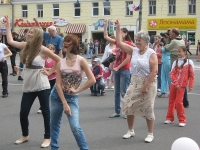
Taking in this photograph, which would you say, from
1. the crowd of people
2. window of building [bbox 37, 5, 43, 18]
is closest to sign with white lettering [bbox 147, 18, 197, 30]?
window of building [bbox 37, 5, 43, 18]

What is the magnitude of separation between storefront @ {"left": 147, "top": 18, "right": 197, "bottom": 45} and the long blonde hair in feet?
108

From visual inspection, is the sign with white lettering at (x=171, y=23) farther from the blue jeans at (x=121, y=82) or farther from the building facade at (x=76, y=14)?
the blue jeans at (x=121, y=82)

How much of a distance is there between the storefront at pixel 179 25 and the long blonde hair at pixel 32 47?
32.8 m

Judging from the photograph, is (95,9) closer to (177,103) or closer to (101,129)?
(177,103)

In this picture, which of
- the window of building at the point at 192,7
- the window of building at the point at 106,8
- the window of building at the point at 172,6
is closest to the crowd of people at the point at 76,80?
the window of building at the point at 192,7

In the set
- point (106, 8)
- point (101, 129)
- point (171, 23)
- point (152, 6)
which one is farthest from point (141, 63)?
point (106, 8)

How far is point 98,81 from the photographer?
11195mm

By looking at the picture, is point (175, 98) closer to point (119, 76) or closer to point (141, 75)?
point (119, 76)

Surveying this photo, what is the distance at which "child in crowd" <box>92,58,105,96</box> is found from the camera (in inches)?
438

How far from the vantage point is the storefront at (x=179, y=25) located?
37594mm

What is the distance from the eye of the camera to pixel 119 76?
7680 millimetres

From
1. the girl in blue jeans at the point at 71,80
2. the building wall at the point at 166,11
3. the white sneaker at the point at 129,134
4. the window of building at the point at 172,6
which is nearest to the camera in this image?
the girl in blue jeans at the point at 71,80

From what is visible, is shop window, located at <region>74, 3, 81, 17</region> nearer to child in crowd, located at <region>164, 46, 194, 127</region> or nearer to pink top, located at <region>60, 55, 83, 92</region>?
child in crowd, located at <region>164, 46, 194, 127</region>

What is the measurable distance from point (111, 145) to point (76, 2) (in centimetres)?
3683
